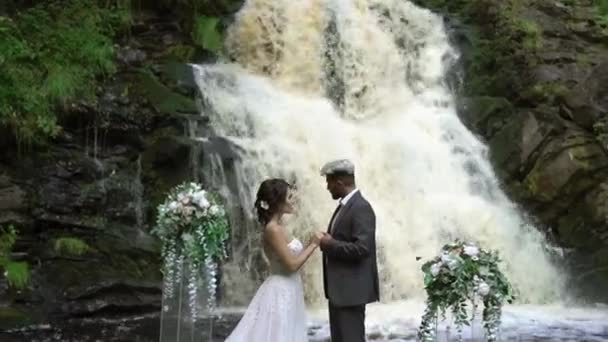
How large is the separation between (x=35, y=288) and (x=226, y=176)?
364 cm

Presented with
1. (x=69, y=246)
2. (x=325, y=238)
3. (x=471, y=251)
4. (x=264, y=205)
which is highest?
(x=69, y=246)

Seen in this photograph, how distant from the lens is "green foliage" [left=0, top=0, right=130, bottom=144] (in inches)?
491

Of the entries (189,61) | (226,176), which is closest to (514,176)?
(226,176)

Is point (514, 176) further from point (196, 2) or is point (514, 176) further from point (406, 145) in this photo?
point (196, 2)

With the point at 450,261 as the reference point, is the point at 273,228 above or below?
above

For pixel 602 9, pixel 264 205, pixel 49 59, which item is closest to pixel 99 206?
pixel 49 59

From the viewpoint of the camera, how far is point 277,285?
19.8 ft

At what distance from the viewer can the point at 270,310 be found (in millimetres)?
6012

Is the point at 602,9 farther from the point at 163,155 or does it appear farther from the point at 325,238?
the point at 325,238

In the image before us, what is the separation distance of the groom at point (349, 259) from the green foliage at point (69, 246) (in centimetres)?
669

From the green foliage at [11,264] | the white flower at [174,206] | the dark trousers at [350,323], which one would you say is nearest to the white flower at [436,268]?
the dark trousers at [350,323]

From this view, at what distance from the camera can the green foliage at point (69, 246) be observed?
11.5m

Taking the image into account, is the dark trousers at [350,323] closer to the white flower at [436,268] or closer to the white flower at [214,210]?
the white flower at [436,268]

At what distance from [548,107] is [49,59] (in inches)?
377
